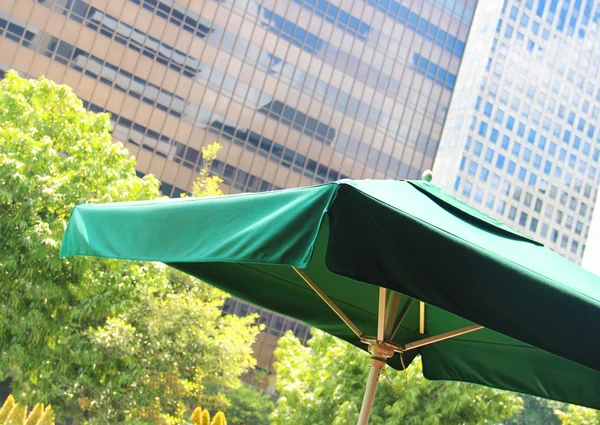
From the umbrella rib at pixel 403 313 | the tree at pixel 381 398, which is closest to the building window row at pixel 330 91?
the tree at pixel 381 398

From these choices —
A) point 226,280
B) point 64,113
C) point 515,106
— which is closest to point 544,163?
point 515,106

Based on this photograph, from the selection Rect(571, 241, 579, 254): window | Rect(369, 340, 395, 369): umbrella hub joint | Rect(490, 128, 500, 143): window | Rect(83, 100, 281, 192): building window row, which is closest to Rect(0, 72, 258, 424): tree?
Rect(369, 340, 395, 369): umbrella hub joint

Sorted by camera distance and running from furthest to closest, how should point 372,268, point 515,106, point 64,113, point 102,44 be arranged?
1. point 515,106
2. point 102,44
3. point 64,113
4. point 372,268

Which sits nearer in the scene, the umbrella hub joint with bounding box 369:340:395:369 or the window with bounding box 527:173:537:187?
the umbrella hub joint with bounding box 369:340:395:369

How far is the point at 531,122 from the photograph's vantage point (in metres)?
89.4

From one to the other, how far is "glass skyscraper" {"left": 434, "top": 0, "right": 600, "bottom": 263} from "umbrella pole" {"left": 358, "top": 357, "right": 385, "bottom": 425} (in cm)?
7977

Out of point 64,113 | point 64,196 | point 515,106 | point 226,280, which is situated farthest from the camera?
point 515,106

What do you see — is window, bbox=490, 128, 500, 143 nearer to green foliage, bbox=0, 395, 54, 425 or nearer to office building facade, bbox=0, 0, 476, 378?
office building facade, bbox=0, 0, 476, 378

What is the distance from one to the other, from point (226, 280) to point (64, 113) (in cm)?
1341

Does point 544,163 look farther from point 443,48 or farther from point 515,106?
point 443,48

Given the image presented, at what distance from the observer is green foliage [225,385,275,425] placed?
38.9m

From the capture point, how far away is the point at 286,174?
4981cm

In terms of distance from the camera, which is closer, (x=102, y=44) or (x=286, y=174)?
(x=102, y=44)

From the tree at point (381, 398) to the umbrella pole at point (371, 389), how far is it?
1435 centimetres
